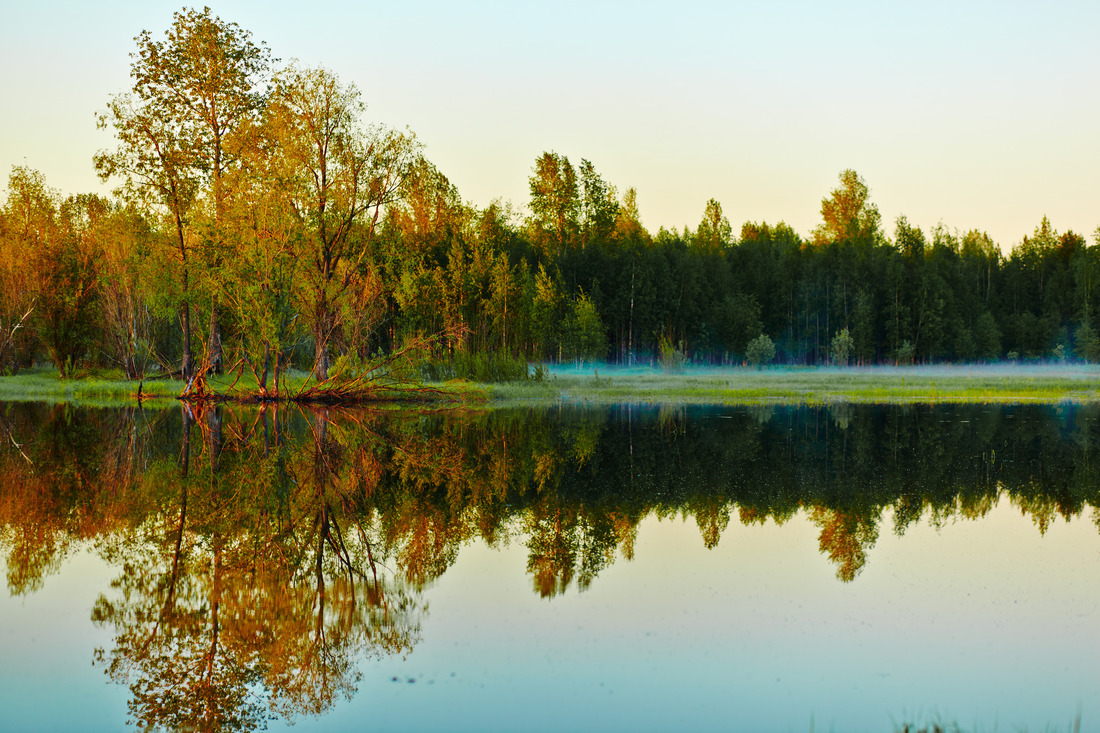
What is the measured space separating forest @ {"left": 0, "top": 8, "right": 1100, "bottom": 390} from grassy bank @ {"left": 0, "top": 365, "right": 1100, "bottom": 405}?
7.08 feet

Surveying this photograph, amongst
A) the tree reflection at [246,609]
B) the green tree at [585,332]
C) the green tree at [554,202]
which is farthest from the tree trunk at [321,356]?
the green tree at [554,202]

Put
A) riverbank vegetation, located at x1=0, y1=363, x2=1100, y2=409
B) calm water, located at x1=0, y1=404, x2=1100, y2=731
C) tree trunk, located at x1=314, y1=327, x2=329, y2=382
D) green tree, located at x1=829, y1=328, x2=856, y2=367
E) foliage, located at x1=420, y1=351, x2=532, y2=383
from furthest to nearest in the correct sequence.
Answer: green tree, located at x1=829, y1=328, x2=856, y2=367 < foliage, located at x1=420, y1=351, x2=532, y2=383 < riverbank vegetation, located at x1=0, y1=363, x2=1100, y2=409 < tree trunk, located at x1=314, y1=327, x2=329, y2=382 < calm water, located at x1=0, y1=404, x2=1100, y2=731

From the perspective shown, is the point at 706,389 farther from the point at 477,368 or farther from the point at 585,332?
the point at 585,332

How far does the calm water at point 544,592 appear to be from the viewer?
20.1ft

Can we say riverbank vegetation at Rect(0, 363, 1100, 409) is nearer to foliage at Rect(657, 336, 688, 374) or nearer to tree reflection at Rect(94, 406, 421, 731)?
foliage at Rect(657, 336, 688, 374)

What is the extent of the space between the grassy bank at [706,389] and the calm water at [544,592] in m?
20.8

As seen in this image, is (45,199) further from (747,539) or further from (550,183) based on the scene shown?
(747,539)

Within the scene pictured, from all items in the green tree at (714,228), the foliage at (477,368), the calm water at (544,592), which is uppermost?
the green tree at (714,228)

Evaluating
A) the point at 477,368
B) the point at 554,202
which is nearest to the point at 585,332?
the point at 554,202

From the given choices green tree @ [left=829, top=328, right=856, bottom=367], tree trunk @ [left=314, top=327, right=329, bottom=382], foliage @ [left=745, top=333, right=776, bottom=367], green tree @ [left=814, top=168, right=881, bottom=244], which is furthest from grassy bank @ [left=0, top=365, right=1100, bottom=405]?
green tree @ [left=814, top=168, right=881, bottom=244]

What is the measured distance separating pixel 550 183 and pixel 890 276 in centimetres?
3155

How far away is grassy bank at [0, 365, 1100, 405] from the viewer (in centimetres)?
3944

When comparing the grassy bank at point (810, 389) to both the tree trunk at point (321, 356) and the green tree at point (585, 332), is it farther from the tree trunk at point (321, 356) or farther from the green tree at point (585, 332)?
the tree trunk at point (321, 356)

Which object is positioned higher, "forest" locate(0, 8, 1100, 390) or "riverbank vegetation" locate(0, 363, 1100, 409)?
"forest" locate(0, 8, 1100, 390)
